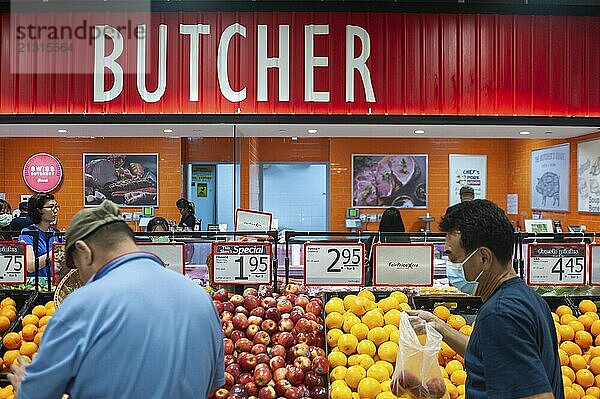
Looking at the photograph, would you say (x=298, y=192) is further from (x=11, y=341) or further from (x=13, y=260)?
(x=11, y=341)

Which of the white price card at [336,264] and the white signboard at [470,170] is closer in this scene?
the white price card at [336,264]

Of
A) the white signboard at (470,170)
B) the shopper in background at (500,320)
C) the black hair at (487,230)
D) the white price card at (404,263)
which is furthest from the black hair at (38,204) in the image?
the white signboard at (470,170)

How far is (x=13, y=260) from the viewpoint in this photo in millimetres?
4020

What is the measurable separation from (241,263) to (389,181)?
6641mm

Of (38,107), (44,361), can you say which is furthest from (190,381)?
(38,107)

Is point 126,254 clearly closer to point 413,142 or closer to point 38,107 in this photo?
point 38,107

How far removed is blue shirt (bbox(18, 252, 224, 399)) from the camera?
179cm

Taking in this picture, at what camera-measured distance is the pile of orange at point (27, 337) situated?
3.63 meters

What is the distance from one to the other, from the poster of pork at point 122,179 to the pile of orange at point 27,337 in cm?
682

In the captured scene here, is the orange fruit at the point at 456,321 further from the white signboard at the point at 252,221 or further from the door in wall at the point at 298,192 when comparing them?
the door in wall at the point at 298,192

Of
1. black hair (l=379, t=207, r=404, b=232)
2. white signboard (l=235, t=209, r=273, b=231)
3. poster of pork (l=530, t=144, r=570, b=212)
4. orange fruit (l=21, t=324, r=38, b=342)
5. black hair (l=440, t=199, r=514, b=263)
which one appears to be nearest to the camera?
black hair (l=440, t=199, r=514, b=263)

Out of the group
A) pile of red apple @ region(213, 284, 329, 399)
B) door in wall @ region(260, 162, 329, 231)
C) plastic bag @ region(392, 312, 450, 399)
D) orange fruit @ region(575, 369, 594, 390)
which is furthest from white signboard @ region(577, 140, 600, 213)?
plastic bag @ region(392, 312, 450, 399)

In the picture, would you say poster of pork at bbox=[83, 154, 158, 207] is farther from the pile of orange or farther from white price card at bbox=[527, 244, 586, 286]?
white price card at bbox=[527, 244, 586, 286]

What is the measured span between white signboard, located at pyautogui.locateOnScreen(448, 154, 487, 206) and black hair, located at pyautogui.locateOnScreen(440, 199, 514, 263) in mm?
8501
